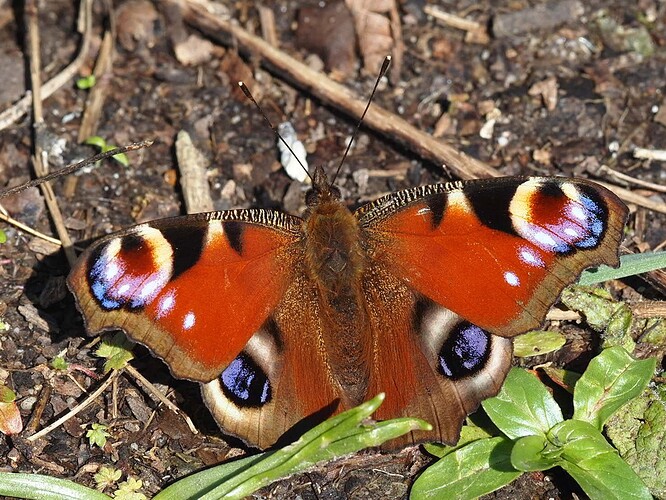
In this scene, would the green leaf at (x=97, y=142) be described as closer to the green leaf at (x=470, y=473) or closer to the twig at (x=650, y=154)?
the green leaf at (x=470, y=473)

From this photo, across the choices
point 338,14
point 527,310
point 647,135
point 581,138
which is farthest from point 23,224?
point 647,135

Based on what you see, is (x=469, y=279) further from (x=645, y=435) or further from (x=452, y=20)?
(x=452, y=20)

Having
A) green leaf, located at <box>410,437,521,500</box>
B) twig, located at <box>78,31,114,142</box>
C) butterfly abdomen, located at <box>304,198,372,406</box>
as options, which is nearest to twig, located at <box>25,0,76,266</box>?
twig, located at <box>78,31,114,142</box>

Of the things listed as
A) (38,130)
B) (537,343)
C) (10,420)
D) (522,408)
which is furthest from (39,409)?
(537,343)

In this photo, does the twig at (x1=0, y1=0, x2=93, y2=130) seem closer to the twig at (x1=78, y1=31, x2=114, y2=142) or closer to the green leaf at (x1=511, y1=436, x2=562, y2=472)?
the twig at (x1=78, y1=31, x2=114, y2=142)

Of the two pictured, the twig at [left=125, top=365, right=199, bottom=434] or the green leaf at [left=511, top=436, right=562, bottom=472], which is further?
the twig at [left=125, top=365, right=199, bottom=434]

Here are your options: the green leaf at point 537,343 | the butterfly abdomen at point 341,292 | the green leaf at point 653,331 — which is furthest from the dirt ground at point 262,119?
the butterfly abdomen at point 341,292
